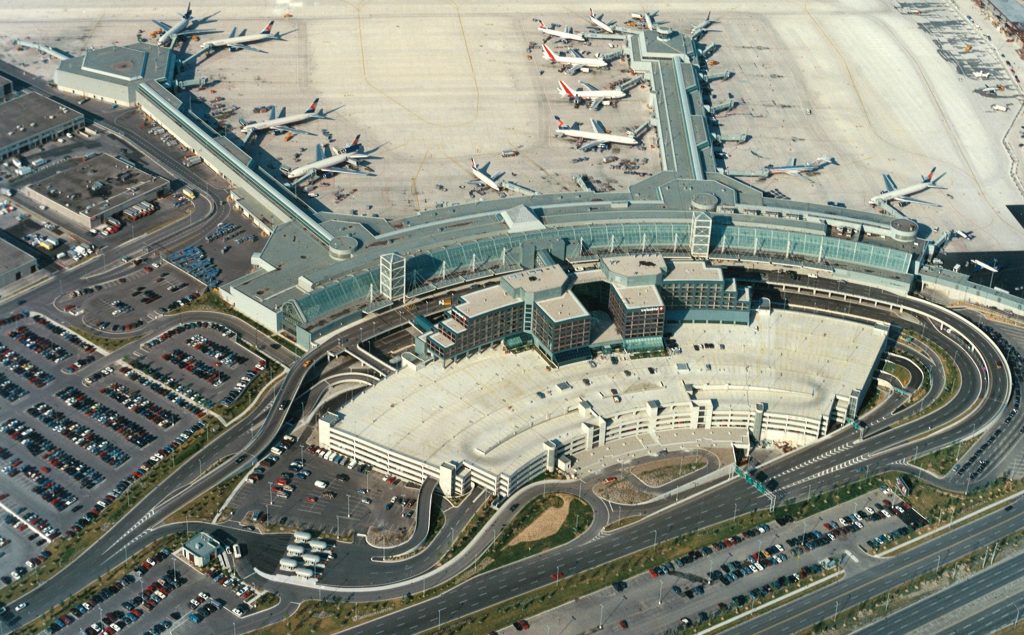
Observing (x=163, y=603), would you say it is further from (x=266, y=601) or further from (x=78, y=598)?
(x=266, y=601)

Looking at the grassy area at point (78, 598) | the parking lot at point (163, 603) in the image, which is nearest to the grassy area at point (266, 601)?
the parking lot at point (163, 603)

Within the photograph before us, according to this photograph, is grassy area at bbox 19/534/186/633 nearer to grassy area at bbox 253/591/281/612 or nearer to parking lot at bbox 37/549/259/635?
parking lot at bbox 37/549/259/635

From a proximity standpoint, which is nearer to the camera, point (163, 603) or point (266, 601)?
point (163, 603)

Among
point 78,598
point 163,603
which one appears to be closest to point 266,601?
point 163,603

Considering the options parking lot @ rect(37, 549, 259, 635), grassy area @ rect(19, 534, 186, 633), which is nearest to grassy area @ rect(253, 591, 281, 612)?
parking lot @ rect(37, 549, 259, 635)

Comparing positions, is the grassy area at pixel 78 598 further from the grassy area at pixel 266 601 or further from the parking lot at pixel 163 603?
the grassy area at pixel 266 601

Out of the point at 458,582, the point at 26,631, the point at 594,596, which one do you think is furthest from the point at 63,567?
the point at 594,596

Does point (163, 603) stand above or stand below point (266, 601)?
below

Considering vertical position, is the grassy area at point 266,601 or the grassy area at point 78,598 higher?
the grassy area at point 266,601

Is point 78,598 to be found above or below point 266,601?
below

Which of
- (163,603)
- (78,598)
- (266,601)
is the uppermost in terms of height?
(266,601)
